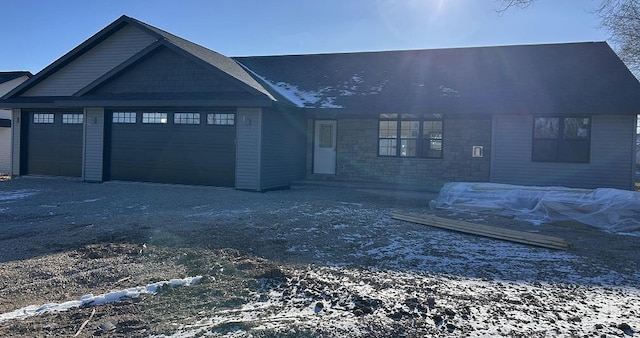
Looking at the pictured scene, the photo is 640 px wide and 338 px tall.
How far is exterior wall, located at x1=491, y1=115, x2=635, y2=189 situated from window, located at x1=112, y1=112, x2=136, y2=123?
35.8 ft

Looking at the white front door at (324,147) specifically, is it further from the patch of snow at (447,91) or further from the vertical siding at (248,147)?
the patch of snow at (447,91)

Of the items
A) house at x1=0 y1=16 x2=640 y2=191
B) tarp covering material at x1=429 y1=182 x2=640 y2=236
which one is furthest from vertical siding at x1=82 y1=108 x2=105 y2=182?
tarp covering material at x1=429 y1=182 x2=640 y2=236

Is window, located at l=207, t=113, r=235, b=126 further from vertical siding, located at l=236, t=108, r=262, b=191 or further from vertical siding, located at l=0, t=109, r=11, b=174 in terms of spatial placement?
vertical siding, located at l=0, t=109, r=11, b=174

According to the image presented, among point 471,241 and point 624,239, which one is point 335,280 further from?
point 624,239

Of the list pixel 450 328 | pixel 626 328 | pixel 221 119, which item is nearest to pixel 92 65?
pixel 221 119

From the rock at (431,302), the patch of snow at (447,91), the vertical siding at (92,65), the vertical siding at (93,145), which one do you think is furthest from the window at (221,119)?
the rock at (431,302)

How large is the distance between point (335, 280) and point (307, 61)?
15117 mm

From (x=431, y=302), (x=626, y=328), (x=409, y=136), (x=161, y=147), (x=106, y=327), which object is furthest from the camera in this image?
(x=409, y=136)

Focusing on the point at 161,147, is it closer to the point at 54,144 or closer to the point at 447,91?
the point at 54,144

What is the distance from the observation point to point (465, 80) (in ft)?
50.2

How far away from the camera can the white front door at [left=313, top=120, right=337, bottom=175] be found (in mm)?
15812

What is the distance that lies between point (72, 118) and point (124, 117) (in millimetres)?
2447

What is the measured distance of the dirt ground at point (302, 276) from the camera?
12.9 feet

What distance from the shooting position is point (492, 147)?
13.7 meters
